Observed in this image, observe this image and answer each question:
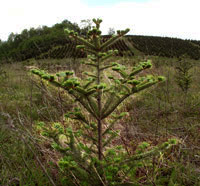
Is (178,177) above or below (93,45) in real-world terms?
below

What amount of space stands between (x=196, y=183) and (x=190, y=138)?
1.41 metres

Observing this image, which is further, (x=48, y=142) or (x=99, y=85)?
(x=48, y=142)

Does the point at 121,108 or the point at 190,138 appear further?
the point at 121,108

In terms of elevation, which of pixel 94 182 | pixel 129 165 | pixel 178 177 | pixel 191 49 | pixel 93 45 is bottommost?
pixel 178 177

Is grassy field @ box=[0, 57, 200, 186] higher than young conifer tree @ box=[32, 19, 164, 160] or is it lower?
lower

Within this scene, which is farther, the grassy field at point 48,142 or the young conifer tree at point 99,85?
the grassy field at point 48,142

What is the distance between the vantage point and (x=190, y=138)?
3324mm

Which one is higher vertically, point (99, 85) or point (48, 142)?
point (99, 85)

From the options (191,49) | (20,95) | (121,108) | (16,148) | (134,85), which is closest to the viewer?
(134,85)

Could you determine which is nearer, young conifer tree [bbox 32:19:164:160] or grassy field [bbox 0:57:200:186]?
young conifer tree [bbox 32:19:164:160]

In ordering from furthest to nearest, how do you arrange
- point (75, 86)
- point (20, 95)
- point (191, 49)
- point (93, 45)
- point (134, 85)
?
point (191, 49) → point (20, 95) → point (93, 45) → point (134, 85) → point (75, 86)

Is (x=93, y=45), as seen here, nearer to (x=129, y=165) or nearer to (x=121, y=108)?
(x=129, y=165)

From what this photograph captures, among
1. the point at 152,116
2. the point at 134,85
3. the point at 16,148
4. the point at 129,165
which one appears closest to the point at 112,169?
the point at 129,165

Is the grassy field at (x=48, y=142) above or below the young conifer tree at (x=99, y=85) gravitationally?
below
